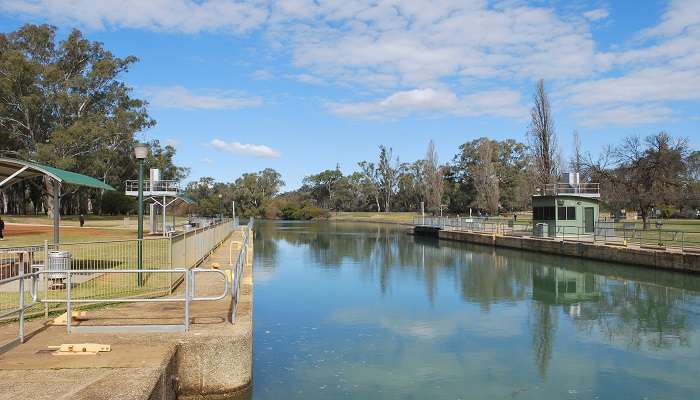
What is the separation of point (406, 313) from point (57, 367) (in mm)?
12266

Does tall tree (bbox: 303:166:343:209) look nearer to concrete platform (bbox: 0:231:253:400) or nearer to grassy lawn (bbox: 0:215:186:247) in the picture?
grassy lawn (bbox: 0:215:186:247)

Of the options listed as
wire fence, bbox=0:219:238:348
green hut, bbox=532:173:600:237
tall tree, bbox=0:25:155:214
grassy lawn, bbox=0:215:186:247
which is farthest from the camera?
tall tree, bbox=0:25:155:214

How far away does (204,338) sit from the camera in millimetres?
8867

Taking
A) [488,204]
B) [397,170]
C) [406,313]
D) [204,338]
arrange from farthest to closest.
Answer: [397,170]
[488,204]
[406,313]
[204,338]

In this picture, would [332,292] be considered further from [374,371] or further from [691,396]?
[691,396]

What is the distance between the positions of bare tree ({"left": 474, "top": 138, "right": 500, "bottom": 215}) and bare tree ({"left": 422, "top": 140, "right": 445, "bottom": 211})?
6.75m

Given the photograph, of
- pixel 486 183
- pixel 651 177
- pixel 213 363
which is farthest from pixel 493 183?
pixel 213 363

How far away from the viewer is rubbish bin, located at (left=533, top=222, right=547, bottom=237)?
3881cm

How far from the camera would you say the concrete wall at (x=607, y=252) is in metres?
26.3

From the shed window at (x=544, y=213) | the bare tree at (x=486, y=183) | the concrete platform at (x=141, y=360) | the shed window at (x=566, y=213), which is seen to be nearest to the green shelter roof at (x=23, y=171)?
the concrete platform at (x=141, y=360)

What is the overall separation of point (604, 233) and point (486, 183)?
60248mm

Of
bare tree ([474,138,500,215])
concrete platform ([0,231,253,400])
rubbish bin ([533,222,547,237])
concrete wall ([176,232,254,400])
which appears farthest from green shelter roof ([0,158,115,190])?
bare tree ([474,138,500,215])

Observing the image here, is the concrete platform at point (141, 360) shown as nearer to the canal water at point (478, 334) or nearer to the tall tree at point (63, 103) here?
the canal water at point (478, 334)

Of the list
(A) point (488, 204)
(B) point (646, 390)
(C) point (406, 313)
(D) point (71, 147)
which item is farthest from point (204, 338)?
(A) point (488, 204)
